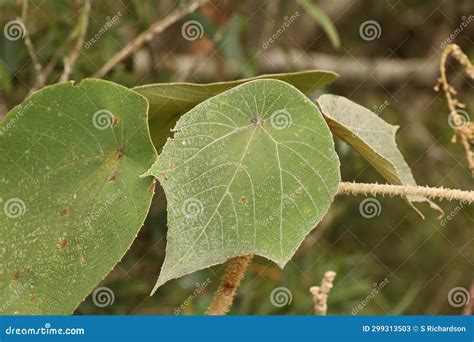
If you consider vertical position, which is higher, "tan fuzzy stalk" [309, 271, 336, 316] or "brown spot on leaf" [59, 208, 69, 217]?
"tan fuzzy stalk" [309, 271, 336, 316]

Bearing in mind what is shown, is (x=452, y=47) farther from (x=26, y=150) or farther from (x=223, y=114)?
(x=26, y=150)

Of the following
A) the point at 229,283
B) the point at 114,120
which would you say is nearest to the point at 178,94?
the point at 114,120

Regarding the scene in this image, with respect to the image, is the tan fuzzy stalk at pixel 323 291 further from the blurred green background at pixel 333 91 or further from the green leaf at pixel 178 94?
the blurred green background at pixel 333 91

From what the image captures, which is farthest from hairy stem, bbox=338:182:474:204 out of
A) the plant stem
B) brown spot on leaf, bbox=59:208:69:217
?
the plant stem

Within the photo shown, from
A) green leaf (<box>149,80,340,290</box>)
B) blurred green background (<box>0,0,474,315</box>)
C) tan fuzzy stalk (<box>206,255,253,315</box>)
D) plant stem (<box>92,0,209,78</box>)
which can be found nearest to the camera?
green leaf (<box>149,80,340,290</box>)

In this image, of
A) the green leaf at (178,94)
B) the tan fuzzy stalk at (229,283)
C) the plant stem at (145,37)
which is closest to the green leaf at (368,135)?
the green leaf at (178,94)

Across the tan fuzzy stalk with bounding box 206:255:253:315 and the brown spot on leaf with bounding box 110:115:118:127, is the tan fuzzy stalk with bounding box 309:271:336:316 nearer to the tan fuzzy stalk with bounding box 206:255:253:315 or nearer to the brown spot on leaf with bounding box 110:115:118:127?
the tan fuzzy stalk with bounding box 206:255:253:315

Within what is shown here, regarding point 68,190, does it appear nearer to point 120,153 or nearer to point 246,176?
point 120,153
